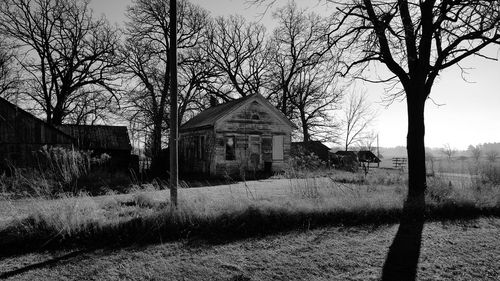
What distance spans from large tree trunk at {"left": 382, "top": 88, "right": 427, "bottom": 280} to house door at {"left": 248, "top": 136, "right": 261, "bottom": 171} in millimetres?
11550

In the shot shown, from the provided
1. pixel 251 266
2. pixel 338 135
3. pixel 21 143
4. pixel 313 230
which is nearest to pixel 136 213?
pixel 251 266

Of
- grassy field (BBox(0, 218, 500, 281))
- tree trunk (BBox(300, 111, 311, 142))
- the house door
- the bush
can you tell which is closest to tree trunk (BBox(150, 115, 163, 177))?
the house door

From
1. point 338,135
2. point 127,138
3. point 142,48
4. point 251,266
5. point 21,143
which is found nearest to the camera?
point 251,266

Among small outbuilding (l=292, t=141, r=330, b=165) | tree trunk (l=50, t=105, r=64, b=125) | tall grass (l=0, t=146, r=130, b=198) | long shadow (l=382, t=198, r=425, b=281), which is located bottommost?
long shadow (l=382, t=198, r=425, b=281)

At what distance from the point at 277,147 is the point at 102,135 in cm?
1300

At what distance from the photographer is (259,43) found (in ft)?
122

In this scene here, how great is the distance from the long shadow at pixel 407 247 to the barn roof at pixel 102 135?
21318mm

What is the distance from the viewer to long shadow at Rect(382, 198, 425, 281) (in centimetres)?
453

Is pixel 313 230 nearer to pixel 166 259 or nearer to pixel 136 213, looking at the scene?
pixel 166 259

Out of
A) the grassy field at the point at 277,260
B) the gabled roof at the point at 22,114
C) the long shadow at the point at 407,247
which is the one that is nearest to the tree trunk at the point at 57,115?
the gabled roof at the point at 22,114

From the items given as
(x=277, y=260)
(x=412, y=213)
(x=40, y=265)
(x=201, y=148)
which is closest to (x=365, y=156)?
(x=201, y=148)

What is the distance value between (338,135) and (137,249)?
108 ft

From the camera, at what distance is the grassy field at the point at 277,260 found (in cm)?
440

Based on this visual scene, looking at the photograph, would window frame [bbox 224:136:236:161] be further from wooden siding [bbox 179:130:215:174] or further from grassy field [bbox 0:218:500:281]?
grassy field [bbox 0:218:500:281]
